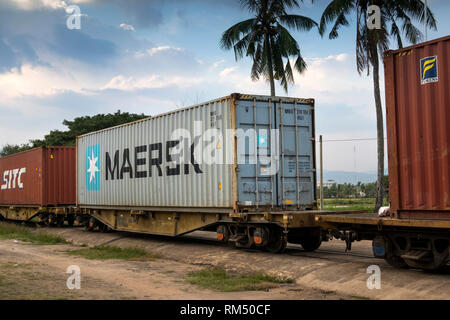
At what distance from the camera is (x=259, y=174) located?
12.5 metres

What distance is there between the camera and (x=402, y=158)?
870 cm

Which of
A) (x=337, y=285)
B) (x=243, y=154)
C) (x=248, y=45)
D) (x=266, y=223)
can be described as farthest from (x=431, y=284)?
(x=248, y=45)

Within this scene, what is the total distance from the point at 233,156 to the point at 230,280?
11.3ft

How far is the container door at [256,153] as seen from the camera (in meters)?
12.3

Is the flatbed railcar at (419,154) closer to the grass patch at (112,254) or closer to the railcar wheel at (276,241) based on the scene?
the railcar wheel at (276,241)

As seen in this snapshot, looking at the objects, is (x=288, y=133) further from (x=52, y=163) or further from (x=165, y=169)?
(x=52, y=163)

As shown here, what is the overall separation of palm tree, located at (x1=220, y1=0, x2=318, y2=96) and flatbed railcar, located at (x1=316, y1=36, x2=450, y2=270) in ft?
51.1

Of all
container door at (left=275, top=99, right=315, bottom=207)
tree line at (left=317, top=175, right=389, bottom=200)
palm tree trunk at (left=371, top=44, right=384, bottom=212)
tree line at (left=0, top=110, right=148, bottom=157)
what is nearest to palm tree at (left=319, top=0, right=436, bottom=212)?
palm tree trunk at (left=371, top=44, right=384, bottom=212)

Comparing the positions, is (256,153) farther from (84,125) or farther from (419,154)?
(84,125)

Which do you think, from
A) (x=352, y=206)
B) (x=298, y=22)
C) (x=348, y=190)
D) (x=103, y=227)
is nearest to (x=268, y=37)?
(x=298, y=22)

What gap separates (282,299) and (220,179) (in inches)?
202

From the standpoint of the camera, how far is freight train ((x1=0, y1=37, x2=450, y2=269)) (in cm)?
838

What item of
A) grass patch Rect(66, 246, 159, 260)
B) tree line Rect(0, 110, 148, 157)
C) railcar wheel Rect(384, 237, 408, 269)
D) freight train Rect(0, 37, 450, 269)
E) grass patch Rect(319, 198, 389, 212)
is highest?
tree line Rect(0, 110, 148, 157)

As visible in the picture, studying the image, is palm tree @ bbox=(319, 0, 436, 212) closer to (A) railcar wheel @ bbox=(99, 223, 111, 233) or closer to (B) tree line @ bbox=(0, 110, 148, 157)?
(A) railcar wheel @ bbox=(99, 223, 111, 233)
